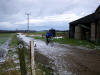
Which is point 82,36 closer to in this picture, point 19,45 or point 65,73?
point 65,73

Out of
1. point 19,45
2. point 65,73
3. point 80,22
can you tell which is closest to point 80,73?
point 65,73

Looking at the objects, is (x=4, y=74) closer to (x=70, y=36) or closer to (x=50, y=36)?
(x=50, y=36)

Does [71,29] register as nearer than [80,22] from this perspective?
No

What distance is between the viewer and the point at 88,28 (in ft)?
70.3

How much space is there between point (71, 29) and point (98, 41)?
38.0ft

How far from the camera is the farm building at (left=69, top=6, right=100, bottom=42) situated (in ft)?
58.2

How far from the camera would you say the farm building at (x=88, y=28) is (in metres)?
17.7

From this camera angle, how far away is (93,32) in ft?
59.9

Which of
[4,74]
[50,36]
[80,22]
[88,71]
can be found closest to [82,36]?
[80,22]

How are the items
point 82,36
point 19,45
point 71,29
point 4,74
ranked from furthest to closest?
point 71,29, point 82,36, point 4,74, point 19,45

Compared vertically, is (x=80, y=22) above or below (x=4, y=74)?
above

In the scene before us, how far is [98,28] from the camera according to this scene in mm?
17438

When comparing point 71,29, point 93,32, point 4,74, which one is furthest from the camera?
point 71,29

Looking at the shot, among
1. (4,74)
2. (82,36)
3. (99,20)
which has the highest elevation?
(99,20)
